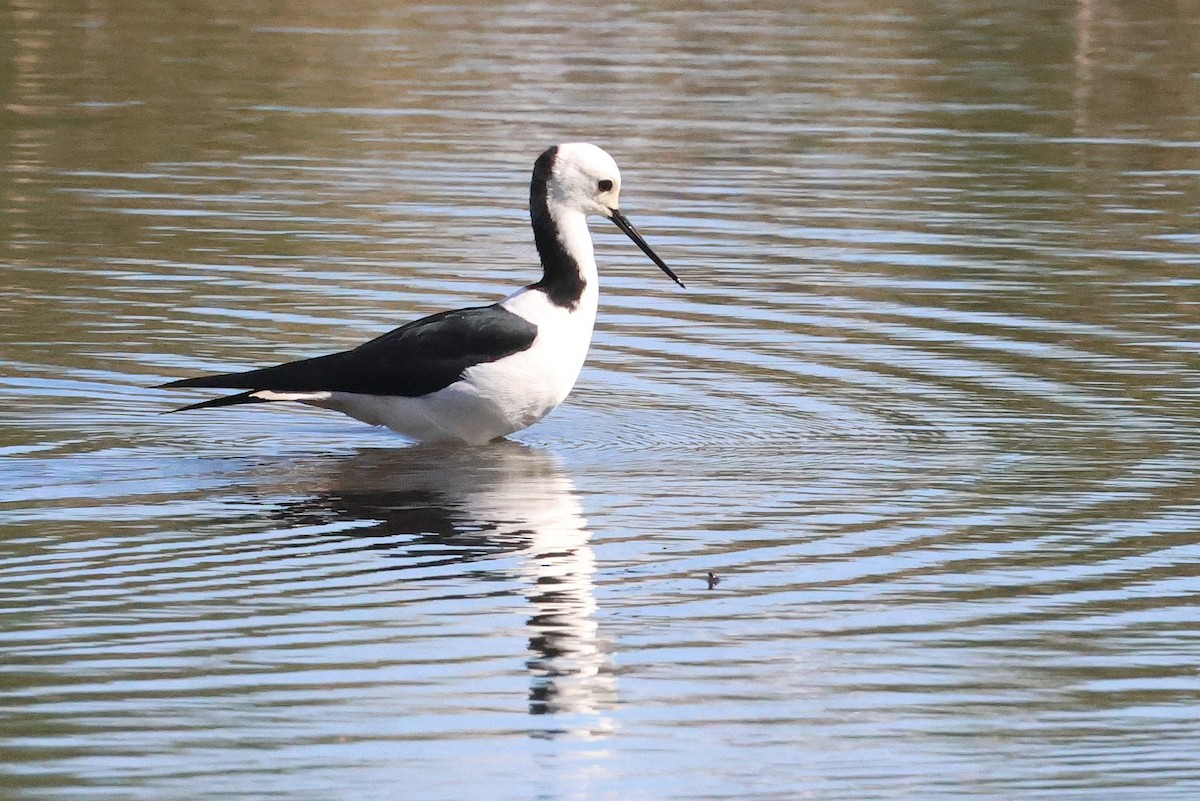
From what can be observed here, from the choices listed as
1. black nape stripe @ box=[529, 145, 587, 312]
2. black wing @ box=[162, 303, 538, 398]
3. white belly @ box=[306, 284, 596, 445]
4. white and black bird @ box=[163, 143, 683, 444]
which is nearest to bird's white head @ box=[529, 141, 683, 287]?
black nape stripe @ box=[529, 145, 587, 312]

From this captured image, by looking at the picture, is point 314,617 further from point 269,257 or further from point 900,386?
point 269,257

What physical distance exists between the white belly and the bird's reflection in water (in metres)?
0.13

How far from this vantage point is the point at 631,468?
9.46 meters

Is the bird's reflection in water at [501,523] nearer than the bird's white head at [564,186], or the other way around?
the bird's reflection in water at [501,523]

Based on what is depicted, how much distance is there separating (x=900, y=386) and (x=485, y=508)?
2805 millimetres

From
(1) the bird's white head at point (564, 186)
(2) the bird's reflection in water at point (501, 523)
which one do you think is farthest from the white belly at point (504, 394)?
(1) the bird's white head at point (564, 186)

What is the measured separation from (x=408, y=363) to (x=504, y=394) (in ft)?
1.38

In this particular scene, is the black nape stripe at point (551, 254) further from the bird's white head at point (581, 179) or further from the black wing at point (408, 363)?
the black wing at point (408, 363)

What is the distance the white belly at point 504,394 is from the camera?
967 centimetres

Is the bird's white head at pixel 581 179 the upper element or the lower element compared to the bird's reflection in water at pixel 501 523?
upper

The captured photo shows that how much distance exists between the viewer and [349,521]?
857 cm

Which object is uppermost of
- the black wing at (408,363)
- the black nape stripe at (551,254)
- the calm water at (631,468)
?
the black nape stripe at (551,254)

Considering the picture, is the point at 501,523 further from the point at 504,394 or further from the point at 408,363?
the point at 408,363

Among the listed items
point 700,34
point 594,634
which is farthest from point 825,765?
point 700,34
